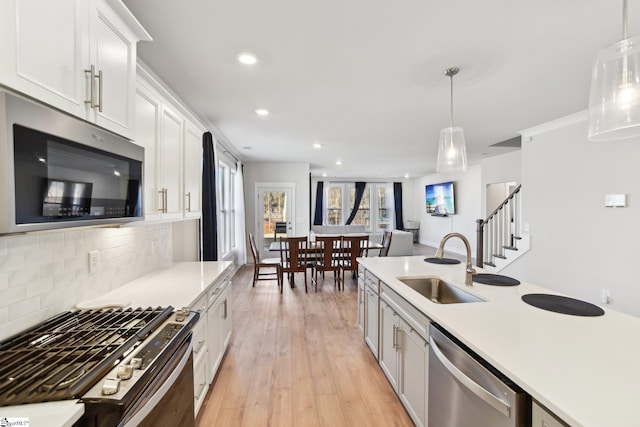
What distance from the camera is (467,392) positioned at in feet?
3.88

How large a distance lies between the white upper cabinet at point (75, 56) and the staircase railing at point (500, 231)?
5.11 meters

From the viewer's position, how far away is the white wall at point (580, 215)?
9.88ft

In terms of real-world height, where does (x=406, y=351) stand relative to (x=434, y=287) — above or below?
below

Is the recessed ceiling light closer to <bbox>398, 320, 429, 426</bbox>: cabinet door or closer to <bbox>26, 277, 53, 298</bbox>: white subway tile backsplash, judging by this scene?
<bbox>26, 277, 53, 298</bbox>: white subway tile backsplash

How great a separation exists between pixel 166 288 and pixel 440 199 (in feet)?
28.7

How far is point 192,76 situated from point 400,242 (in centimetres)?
547

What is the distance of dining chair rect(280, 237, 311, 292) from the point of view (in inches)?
185

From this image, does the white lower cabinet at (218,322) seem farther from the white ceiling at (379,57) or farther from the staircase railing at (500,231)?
the staircase railing at (500,231)

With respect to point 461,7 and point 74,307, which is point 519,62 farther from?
point 74,307

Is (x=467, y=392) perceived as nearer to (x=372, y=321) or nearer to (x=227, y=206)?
(x=372, y=321)

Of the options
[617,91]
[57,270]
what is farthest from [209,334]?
[617,91]

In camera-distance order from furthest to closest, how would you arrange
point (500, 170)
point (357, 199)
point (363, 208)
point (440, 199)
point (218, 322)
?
point (363, 208)
point (357, 199)
point (440, 199)
point (500, 170)
point (218, 322)

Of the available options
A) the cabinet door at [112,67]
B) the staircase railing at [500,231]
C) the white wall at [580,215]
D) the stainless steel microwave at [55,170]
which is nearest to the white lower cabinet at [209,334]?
the stainless steel microwave at [55,170]

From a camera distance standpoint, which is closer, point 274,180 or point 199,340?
point 199,340
